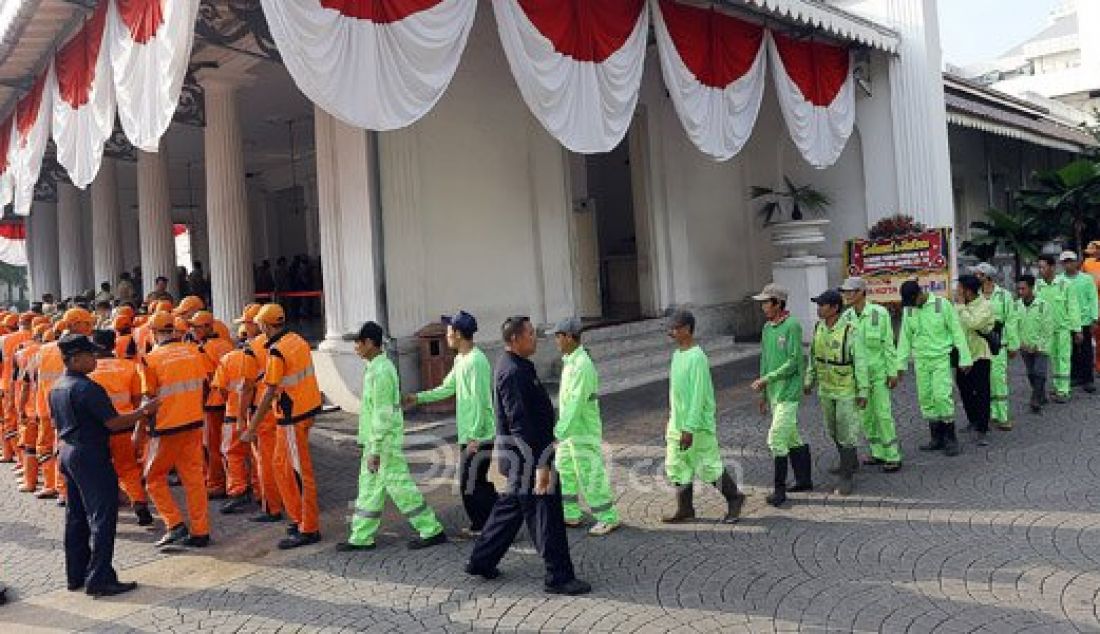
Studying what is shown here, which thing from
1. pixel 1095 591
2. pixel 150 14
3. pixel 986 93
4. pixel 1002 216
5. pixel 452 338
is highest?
pixel 986 93

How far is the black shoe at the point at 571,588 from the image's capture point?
14.7 feet

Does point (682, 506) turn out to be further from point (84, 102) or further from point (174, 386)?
point (84, 102)

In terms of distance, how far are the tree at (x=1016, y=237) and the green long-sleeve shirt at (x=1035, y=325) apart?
6.83 m

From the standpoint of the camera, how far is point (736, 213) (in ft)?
50.3

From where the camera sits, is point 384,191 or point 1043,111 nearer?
point 384,191

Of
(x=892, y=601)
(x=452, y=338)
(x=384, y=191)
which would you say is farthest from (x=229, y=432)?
(x=892, y=601)

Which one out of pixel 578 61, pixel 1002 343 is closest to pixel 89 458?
pixel 578 61

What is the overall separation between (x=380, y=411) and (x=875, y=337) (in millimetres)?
3833

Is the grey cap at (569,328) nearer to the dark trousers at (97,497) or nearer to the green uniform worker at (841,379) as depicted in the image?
the green uniform worker at (841,379)

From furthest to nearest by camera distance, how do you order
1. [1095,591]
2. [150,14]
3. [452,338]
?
[150,14], [452,338], [1095,591]

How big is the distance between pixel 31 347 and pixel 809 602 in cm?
737

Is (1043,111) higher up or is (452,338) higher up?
(1043,111)

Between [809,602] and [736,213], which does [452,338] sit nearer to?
[809,602]

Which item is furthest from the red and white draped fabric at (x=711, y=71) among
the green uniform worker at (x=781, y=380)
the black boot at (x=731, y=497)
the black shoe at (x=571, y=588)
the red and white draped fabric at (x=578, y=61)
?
the black shoe at (x=571, y=588)
